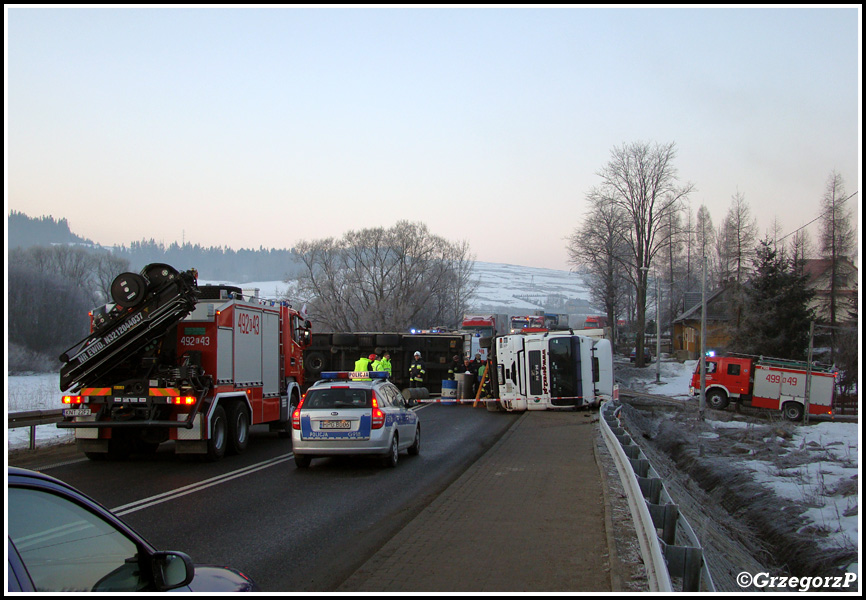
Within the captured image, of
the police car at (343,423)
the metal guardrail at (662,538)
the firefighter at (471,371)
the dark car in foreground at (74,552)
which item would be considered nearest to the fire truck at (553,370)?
the firefighter at (471,371)

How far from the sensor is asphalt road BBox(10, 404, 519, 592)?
24.5 feet

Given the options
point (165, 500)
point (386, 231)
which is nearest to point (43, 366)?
point (386, 231)

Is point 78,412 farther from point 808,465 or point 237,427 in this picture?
point 808,465

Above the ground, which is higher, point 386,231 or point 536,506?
point 386,231

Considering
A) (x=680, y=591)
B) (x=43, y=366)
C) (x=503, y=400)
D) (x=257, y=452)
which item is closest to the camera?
(x=680, y=591)

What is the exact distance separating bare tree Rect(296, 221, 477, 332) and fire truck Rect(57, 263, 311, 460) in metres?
54.6

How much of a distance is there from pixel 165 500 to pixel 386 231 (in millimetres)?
65717

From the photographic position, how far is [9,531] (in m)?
2.83

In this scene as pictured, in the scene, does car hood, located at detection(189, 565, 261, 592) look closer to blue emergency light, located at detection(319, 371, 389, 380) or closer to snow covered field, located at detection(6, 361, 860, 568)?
snow covered field, located at detection(6, 361, 860, 568)

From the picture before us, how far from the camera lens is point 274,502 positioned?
10.4 metres

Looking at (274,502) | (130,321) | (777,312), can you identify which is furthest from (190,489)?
(777,312)

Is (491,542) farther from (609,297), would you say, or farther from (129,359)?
(609,297)

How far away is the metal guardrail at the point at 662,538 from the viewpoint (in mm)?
5316

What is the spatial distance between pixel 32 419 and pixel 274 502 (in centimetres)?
790
